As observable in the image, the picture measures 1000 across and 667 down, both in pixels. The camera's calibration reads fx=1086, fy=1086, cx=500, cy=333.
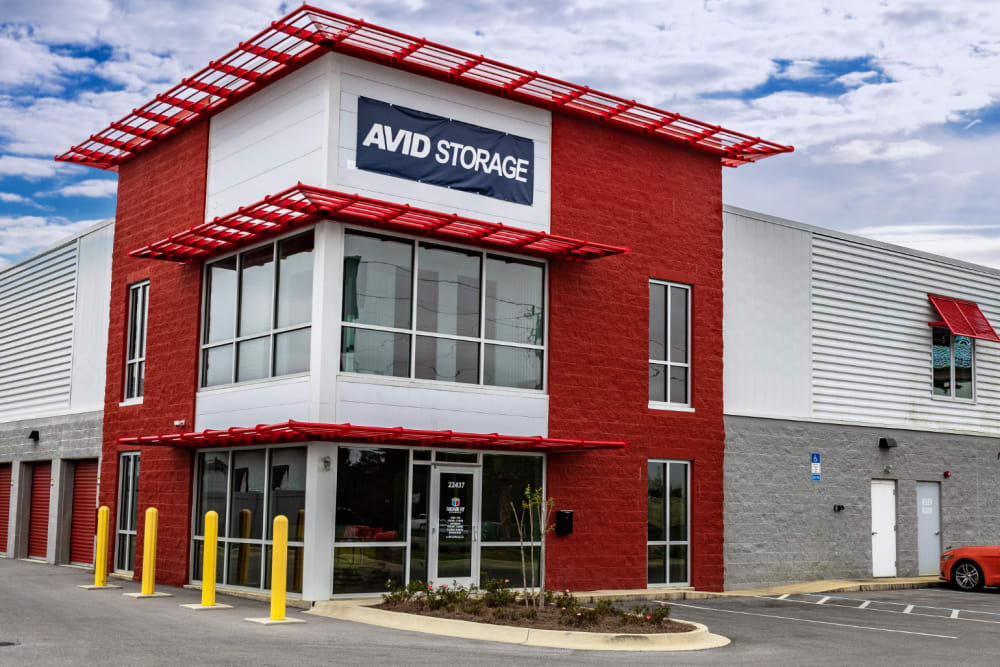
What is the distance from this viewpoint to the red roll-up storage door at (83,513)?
922 inches

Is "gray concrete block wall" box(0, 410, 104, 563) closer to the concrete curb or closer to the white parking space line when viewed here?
the concrete curb

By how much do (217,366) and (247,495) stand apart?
7.99ft

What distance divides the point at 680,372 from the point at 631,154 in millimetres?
4204

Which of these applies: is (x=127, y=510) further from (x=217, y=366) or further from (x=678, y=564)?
(x=678, y=564)

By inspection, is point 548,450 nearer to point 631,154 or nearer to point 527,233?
point 527,233

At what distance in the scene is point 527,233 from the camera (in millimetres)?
16906

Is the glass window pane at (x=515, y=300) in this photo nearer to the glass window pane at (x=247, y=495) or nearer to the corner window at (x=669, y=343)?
the corner window at (x=669, y=343)

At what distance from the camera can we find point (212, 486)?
60.2 feet

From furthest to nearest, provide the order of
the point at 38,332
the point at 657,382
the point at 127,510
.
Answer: the point at 38,332
the point at 127,510
the point at 657,382

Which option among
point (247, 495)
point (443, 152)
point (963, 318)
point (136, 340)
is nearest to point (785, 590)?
point (963, 318)

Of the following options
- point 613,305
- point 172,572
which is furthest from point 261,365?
point 613,305

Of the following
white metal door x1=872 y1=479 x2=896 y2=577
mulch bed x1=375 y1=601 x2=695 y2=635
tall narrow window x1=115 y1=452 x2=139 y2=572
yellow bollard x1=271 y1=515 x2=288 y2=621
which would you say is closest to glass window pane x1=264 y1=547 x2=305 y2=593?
yellow bollard x1=271 y1=515 x2=288 y2=621

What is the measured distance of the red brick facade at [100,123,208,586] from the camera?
1897 centimetres

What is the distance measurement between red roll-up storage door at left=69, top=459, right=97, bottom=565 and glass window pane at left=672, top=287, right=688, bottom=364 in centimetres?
1270
